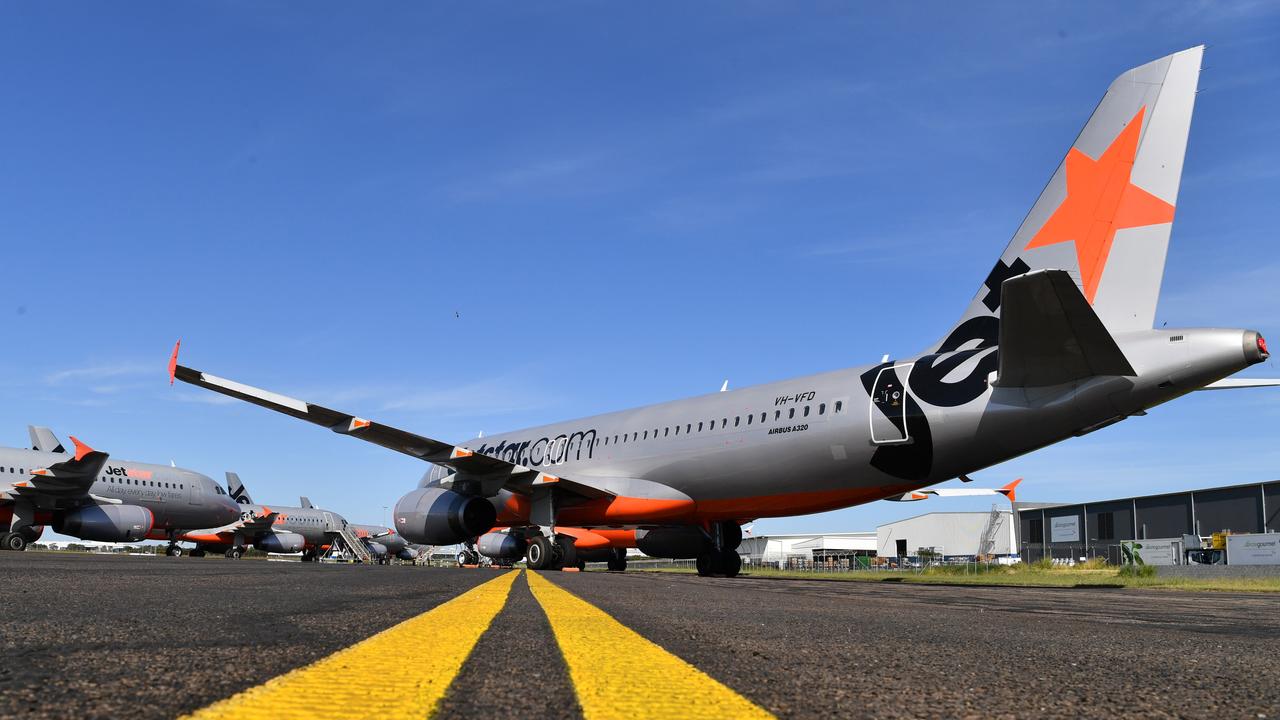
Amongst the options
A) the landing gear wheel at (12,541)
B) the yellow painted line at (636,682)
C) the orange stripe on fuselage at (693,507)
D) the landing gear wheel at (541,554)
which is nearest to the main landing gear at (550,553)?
the landing gear wheel at (541,554)

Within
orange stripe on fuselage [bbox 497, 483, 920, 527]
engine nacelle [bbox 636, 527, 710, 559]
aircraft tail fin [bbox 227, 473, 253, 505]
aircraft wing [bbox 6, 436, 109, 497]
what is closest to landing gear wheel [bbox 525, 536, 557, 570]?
orange stripe on fuselage [bbox 497, 483, 920, 527]

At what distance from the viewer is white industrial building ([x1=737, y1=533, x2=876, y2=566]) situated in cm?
8675

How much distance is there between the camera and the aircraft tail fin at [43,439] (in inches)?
1748

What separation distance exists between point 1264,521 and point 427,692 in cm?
5249

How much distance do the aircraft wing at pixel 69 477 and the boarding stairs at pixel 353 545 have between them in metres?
22.2

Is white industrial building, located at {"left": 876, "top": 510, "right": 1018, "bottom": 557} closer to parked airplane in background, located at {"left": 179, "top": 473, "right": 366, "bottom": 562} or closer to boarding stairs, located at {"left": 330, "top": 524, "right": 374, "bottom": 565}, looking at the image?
boarding stairs, located at {"left": 330, "top": 524, "right": 374, "bottom": 565}

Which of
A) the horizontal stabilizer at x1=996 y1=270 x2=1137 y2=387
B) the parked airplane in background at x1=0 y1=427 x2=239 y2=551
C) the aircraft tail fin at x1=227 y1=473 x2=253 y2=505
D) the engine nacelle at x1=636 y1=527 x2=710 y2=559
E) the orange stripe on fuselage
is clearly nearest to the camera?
the horizontal stabilizer at x1=996 y1=270 x2=1137 y2=387

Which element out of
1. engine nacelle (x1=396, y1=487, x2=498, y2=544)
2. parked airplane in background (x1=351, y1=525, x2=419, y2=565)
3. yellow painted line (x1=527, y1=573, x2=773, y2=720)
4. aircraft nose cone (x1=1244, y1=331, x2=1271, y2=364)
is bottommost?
parked airplane in background (x1=351, y1=525, x2=419, y2=565)

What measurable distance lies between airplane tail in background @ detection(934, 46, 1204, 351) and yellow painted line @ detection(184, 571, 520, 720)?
41.1 feet

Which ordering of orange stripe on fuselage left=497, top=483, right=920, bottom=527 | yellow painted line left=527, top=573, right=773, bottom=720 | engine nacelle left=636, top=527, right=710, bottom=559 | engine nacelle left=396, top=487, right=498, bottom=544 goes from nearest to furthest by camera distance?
yellow painted line left=527, top=573, right=773, bottom=720
orange stripe on fuselage left=497, top=483, right=920, bottom=527
engine nacelle left=396, top=487, right=498, bottom=544
engine nacelle left=636, top=527, right=710, bottom=559

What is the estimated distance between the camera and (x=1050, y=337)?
12.1 m

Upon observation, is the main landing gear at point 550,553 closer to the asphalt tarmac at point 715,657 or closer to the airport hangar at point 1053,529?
the asphalt tarmac at point 715,657

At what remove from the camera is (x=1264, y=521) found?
146 ft

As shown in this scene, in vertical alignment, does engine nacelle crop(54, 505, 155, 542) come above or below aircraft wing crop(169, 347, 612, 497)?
below
